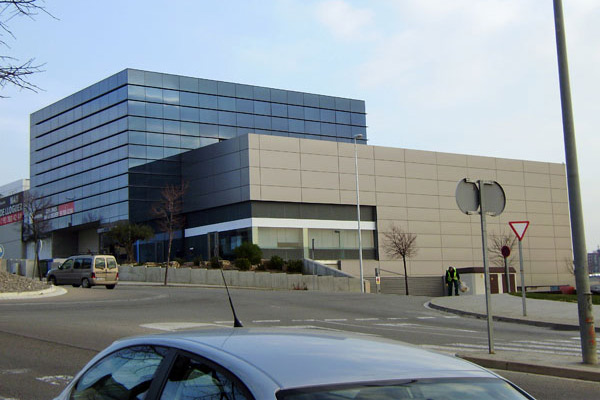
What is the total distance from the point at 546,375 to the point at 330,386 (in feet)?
30.4

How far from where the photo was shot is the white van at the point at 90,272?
124 ft

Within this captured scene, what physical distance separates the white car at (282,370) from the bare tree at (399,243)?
52.3 meters

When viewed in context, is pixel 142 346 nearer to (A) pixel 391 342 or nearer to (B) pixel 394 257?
(A) pixel 391 342

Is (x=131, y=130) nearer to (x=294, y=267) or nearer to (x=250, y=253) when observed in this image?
(x=250, y=253)

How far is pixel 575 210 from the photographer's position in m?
11.7

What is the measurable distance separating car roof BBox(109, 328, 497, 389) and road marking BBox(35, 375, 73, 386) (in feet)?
22.1

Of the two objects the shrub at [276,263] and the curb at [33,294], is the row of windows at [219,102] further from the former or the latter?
the curb at [33,294]

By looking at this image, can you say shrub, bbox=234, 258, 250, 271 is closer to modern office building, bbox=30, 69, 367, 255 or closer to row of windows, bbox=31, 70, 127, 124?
modern office building, bbox=30, 69, 367, 255

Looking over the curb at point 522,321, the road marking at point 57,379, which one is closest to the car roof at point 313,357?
the road marking at point 57,379

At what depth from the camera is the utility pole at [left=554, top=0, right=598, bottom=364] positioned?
1095 cm

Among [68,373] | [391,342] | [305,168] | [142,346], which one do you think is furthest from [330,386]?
[305,168]

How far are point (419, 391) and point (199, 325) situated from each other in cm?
1562

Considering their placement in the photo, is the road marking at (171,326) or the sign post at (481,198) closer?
the sign post at (481,198)

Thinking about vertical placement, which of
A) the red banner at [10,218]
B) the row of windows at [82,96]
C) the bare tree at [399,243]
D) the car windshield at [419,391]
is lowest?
the car windshield at [419,391]
